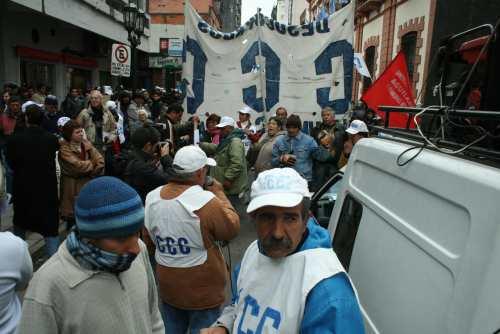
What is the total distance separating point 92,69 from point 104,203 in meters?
20.0

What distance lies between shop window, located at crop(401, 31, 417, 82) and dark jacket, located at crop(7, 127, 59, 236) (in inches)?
451

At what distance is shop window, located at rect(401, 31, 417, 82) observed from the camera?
13250mm

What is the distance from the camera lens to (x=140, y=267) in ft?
6.41

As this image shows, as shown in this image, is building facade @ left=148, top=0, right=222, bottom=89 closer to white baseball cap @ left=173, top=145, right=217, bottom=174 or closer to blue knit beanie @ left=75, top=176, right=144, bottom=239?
white baseball cap @ left=173, top=145, right=217, bottom=174

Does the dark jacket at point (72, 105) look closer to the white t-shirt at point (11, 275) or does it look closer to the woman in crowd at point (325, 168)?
the woman in crowd at point (325, 168)

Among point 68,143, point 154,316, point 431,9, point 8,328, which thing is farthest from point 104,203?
point 431,9

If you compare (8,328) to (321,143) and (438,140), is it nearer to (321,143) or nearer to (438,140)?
(438,140)

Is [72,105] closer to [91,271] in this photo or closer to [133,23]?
[133,23]

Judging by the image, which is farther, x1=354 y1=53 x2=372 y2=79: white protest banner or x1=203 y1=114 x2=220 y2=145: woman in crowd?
x1=354 y1=53 x2=372 y2=79: white protest banner

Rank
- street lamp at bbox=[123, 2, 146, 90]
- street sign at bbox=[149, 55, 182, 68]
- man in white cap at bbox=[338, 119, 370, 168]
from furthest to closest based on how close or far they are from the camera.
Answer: street sign at bbox=[149, 55, 182, 68], street lamp at bbox=[123, 2, 146, 90], man in white cap at bbox=[338, 119, 370, 168]

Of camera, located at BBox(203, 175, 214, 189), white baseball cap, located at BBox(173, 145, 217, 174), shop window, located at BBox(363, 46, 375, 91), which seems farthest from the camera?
shop window, located at BBox(363, 46, 375, 91)

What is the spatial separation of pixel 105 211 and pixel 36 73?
1464cm

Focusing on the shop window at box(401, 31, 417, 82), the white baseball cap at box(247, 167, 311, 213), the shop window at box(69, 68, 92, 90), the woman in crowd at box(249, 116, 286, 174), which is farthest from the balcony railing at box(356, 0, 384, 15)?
the white baseball cap at box(247, 167, 311, 213)

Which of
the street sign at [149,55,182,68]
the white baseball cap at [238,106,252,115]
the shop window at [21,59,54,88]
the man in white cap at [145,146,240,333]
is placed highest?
the street sign at [149,55,182,68]
